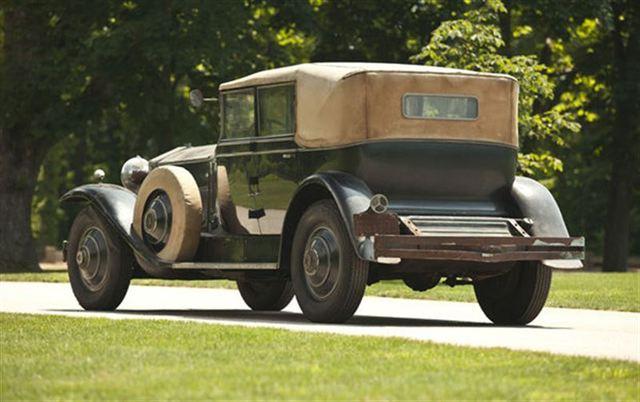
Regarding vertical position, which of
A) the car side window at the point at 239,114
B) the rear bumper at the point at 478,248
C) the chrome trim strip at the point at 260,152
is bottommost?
the rear bumper at the point at 478,248

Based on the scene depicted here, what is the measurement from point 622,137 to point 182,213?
23553 millimetres

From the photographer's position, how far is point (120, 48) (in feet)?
102

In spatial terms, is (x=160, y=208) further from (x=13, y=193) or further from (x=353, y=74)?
(x=13, y=193)

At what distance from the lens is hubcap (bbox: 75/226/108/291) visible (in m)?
16.3

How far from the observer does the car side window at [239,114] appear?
49.9ft

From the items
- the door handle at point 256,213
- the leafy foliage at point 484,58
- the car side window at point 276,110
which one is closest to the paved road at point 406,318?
the door handle at point 256,213

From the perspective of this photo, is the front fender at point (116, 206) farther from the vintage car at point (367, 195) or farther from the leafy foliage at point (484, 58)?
the leafy foliage at point (484, 58)

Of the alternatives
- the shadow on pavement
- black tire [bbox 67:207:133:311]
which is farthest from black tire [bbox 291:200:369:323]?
black tire [bbox 67:207:133:311]

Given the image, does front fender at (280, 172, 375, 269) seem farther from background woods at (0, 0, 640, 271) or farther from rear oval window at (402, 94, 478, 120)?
background woods at (0, 0, 640, 271)

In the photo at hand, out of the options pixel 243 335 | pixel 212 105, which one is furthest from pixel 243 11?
pixel 243 335

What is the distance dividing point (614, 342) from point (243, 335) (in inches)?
108

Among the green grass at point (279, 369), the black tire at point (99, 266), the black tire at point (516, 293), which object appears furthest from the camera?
the black tire at point (99, 266)

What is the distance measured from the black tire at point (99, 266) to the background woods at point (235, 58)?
1059 centimetres

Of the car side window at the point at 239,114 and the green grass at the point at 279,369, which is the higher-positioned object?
the car side window at the point at 239,114
